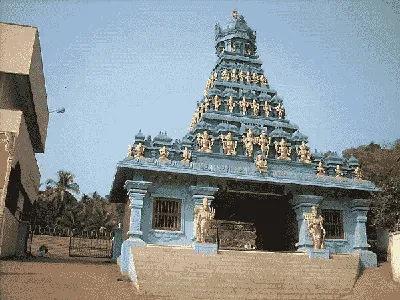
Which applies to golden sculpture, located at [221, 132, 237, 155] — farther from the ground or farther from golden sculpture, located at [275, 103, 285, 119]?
the ground

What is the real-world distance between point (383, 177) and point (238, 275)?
19244 millimetres

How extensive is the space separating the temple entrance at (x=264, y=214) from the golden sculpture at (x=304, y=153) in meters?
2.15

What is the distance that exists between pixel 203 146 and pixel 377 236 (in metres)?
11.5

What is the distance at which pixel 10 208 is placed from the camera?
688 inches

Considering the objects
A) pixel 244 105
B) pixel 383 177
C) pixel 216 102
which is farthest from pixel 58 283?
pixel 383 177

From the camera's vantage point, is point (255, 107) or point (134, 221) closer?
point (134, 221)

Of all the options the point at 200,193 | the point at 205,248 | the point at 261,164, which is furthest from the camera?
the point at 261,164

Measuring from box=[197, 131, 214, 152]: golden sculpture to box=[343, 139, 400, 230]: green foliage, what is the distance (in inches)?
351

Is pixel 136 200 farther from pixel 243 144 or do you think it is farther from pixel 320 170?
pixel 320 170

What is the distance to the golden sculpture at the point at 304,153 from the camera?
20.3 meters

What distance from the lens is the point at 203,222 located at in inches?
645

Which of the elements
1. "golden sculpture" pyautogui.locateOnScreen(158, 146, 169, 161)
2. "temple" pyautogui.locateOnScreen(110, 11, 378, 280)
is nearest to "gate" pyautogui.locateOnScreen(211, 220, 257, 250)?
"temple" pyautogui.locateOnScreen(110, 11, 378, 280)

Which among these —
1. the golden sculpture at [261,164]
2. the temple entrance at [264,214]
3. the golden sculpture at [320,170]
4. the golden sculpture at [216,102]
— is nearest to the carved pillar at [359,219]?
the golden sculpture at [320,170]

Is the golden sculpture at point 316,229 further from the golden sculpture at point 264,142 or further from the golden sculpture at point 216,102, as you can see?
the golden sculpture at point 216,102
